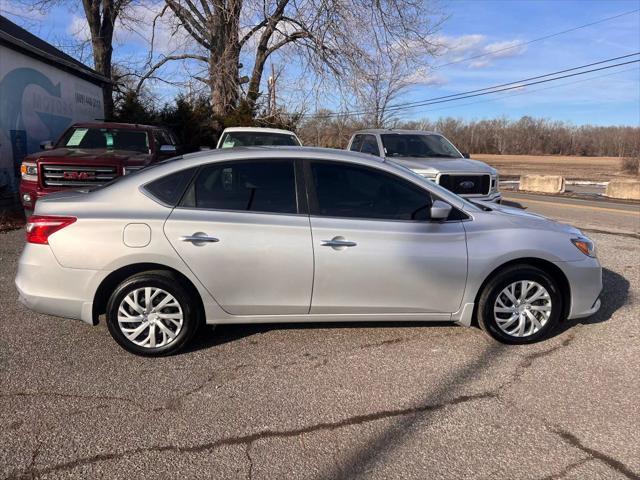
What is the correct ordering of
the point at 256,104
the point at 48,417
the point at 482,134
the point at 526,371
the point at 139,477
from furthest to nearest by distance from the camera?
the point at 482,134
the point at 256,104
the point at 526,371
the point at 48,417
the point at 139,477

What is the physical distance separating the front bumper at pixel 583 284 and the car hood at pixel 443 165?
4.97m

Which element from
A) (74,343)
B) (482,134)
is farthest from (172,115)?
(482,134)

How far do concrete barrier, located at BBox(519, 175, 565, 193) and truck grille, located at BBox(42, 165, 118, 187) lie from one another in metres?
20.1

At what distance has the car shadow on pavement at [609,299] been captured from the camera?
4977 millimetres

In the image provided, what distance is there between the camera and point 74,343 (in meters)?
4.34

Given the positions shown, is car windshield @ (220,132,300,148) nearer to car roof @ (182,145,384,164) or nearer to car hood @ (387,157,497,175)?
car hood @ (387,157,497,175)

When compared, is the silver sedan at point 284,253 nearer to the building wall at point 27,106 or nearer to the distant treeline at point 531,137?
the building wall at point 27,106

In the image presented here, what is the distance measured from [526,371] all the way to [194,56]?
2200 centimetres

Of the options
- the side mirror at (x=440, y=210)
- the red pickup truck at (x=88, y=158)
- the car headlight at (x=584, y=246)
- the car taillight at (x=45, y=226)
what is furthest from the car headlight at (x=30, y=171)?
the car headlight at (x=584, y=246)

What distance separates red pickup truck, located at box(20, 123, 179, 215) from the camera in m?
8.34

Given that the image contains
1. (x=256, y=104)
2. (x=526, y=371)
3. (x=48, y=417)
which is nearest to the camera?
(x=48, y=417)

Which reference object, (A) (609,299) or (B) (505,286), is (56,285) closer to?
(B) (505,286)

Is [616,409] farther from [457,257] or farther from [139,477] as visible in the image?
[139,477]

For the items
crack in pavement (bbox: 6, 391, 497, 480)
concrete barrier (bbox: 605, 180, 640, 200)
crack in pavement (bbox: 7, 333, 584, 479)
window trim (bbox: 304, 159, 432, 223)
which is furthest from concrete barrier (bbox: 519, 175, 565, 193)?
crack in pavement (bbox: 6, 391, 497, 480)
